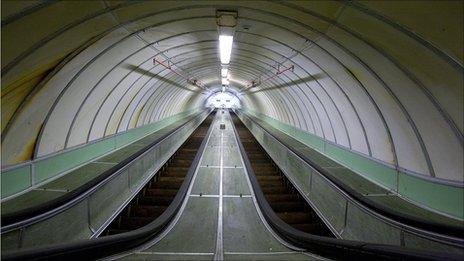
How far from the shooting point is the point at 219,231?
16.7 ft

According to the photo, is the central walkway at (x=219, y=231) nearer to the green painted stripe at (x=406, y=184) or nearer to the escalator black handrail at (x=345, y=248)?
the escalator black handrail at (x=345, y=248)

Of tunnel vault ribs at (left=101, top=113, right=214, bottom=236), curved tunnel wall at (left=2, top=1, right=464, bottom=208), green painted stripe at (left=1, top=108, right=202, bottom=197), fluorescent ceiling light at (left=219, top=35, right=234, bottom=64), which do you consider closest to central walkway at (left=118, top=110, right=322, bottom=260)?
tunnel vault ribs at (left=101, top=113, right=214, bottom=236)

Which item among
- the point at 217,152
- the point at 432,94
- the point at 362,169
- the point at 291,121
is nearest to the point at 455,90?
the point at 432,94

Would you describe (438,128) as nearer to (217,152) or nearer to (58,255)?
(58,255)

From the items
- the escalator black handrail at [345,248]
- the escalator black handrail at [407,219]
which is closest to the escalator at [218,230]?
the escalator black handrail at [345,248]

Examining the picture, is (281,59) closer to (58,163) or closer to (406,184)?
(406,184)

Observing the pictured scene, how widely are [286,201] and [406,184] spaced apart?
9.76ft

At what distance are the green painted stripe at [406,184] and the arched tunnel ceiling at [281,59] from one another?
20 cm

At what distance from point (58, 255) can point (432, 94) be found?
5267 millimetres

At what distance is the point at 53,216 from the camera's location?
4.03 meters

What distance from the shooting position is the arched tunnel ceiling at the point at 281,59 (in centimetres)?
390

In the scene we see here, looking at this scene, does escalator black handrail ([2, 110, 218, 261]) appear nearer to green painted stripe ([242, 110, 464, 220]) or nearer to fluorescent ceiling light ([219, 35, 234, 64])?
fluorescent ceiling light ([219, 35, 234, 64])

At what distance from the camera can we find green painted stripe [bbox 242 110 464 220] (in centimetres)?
493

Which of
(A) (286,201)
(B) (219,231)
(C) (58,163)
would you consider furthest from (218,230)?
(C) (58,163)
